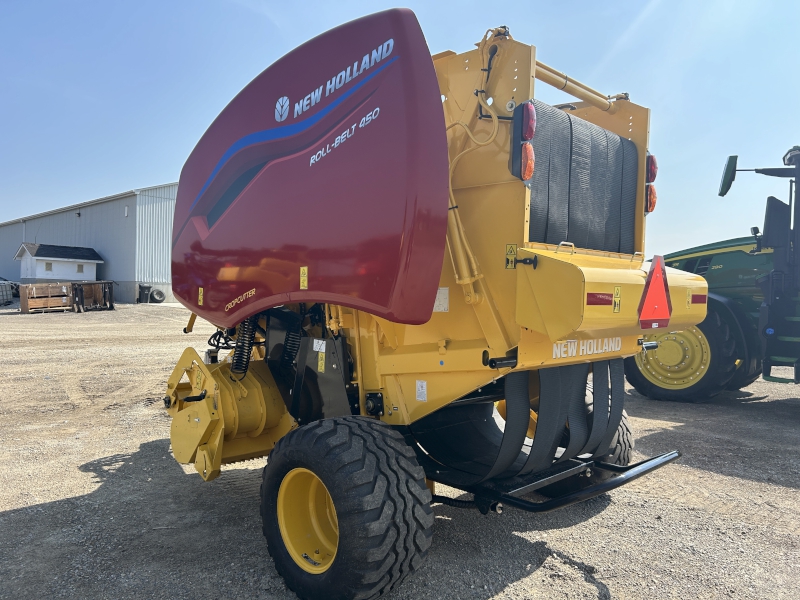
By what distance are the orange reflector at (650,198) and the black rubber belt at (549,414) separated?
1277mm

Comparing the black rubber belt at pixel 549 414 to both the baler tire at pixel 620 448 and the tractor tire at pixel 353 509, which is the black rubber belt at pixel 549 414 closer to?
the tractor tire at pixel 353 509

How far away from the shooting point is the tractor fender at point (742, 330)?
24.5ft

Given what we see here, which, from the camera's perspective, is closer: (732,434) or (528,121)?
(528,121)

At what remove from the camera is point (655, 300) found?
3.10m

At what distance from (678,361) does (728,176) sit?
104 inches

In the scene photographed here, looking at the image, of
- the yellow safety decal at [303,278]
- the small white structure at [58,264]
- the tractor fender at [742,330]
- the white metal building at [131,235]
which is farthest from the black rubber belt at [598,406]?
the small white structure at [58,264]

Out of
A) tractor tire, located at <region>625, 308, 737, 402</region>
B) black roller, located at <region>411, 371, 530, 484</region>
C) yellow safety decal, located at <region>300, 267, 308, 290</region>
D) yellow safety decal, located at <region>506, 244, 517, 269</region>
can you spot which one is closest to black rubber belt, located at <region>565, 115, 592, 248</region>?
yellow safety decal, located at <region>506, 244, 517, 269</region>

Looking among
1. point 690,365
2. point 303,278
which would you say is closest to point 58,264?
point 690,365

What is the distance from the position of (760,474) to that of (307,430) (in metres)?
4.04

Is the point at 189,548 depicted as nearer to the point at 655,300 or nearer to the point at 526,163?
the point at 526,163

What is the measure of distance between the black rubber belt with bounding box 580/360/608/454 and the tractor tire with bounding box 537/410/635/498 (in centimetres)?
49

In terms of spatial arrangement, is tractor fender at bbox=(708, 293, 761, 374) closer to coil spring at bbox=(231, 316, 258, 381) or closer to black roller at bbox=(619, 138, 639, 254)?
black roller at bbox=(619, 138, 639, 254)

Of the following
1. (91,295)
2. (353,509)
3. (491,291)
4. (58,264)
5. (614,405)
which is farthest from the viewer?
(58,264)

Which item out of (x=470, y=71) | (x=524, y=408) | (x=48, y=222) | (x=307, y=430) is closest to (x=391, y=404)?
(x=307, y=430)
